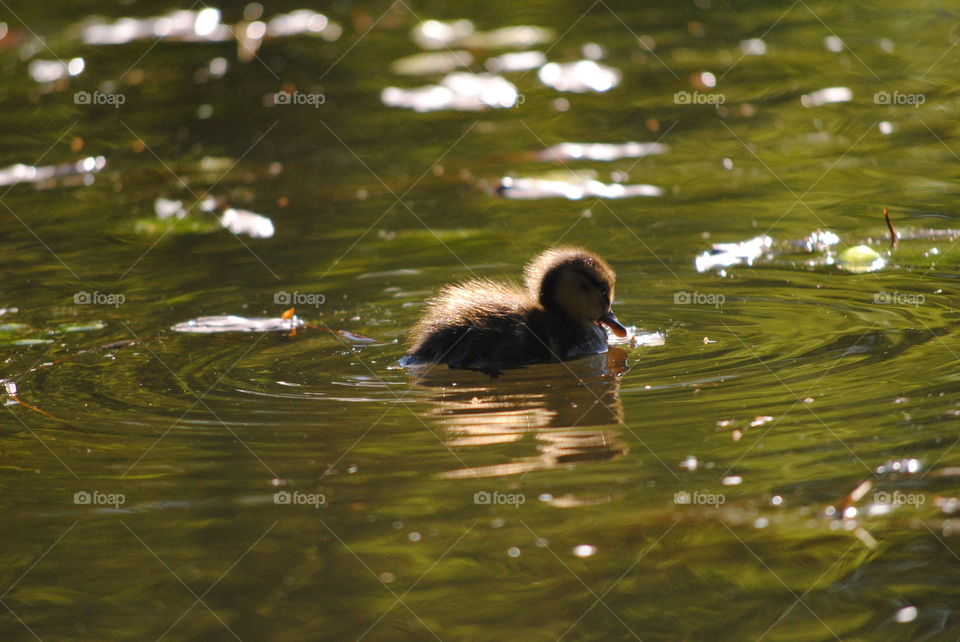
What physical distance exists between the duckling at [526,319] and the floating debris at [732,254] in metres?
1.03

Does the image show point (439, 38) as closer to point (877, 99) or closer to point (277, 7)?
point (277, 7)

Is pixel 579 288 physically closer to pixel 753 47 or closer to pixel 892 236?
pixel 892 236

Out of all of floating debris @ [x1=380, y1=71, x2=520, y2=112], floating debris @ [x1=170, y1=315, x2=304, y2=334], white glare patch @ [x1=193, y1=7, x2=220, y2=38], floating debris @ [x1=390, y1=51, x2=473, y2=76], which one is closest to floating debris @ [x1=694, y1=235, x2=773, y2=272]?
floating debris @ [x1=170, y1=315, x2=304, y2=334]

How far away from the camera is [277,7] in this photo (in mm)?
15172

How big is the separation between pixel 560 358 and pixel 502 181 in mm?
3208

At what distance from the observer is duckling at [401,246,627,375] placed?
6.09 m

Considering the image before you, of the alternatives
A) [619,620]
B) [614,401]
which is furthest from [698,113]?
[619,620]

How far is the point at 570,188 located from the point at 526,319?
2.82 meters

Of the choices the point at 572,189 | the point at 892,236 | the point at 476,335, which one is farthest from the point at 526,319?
the point at 572,189

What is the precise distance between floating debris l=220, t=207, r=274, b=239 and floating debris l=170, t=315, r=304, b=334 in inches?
69.4

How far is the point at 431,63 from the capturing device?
13.1 meters

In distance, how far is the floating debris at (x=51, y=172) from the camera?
10.1 meters

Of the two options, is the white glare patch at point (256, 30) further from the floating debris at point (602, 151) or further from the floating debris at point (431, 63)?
the floating debris at point (602, 151)

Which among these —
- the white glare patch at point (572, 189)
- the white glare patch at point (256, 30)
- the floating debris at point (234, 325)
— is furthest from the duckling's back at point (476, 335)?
the white glare patch at point (256, 30)
